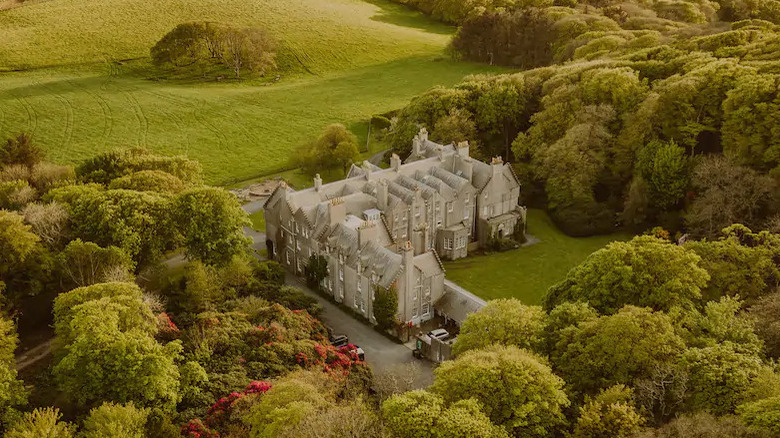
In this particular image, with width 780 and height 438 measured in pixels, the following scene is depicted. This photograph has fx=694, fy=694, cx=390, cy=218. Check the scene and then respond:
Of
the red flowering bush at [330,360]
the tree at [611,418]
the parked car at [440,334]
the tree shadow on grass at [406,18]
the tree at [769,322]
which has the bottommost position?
the parked car at [440,334]

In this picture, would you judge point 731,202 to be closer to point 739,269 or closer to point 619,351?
point 739,269

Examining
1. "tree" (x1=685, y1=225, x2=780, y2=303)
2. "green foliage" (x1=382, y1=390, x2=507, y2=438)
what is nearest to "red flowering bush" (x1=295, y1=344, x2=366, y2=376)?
"green foliage" (x1=382, y1=390, x2=507, y2=438)

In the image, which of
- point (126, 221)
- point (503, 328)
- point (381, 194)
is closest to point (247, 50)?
point (381, 194)

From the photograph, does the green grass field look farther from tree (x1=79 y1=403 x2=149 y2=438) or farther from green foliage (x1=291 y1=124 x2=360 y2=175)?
tree (x1=79 y1=403 x2=149 y2=438)

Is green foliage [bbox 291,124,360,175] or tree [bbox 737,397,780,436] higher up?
tree [bbox 737,397,780,436]

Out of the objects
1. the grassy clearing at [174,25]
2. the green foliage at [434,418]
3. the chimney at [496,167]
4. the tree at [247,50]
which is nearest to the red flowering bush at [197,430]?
the green foliage at [434,418]

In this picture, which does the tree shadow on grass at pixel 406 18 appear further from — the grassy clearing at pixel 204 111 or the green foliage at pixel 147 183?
the green foliage at pixel 147 183
